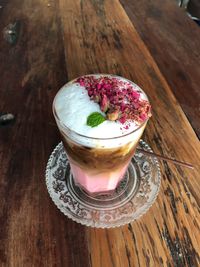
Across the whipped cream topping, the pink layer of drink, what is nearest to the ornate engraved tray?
the pink layer of drink

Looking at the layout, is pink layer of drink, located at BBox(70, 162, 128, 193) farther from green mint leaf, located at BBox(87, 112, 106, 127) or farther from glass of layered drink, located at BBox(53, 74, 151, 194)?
green mint leaf, located at BBox(87, 112, 106, 127)

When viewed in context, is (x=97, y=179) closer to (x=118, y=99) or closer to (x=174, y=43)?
(x=118, y=99)

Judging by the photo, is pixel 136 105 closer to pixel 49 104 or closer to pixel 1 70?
pixel 49 104

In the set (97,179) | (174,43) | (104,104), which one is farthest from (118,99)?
(174,43)

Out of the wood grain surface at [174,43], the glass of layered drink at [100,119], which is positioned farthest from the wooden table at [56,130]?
the glass of layered drink at [100,119]

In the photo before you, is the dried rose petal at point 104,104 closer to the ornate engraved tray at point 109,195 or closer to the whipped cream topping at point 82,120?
the whipped cream topping at point 82,120

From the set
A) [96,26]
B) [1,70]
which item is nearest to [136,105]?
[1,70]
